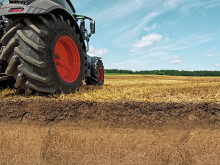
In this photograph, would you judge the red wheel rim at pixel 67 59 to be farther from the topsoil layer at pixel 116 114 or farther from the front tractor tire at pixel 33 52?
the topsoil layer at pixel 116 114

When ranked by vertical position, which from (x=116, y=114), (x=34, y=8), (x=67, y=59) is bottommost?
(x=116, y=114)

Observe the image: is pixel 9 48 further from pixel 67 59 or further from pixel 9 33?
pixel 67 59

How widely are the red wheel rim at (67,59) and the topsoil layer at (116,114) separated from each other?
757 millimetres

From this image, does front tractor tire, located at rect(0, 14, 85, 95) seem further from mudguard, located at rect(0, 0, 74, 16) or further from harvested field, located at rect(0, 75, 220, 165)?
harvested field, located at rect(0, 75, 220, 165)

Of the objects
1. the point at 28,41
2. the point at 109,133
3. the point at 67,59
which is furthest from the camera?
the point at 67,59

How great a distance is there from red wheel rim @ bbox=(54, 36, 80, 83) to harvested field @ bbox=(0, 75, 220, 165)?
30.5 inches

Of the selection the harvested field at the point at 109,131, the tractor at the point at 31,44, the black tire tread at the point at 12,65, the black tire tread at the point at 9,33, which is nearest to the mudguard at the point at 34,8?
the tractor at the point at 31,44

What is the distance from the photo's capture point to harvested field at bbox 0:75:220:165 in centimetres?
156

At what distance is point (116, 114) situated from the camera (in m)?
1.68

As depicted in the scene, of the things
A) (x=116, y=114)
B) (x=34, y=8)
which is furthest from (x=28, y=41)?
(x=116, y=114)

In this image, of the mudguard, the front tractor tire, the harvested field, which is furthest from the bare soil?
the mudguard

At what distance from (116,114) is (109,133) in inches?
7.9

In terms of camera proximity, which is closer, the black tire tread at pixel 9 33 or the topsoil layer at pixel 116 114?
the topsoil layer at pixel 116 114

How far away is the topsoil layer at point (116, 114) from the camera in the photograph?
5.38ft
